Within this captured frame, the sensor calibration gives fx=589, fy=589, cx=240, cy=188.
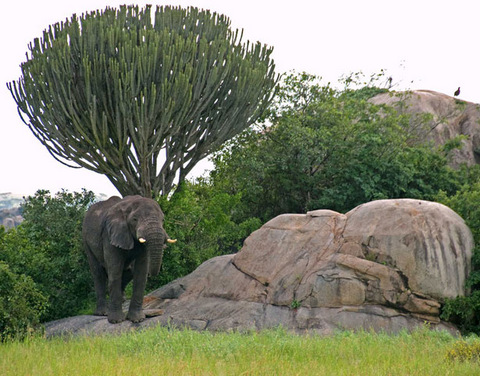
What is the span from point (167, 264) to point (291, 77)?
912 cm

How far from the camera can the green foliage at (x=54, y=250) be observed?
14.4 metres

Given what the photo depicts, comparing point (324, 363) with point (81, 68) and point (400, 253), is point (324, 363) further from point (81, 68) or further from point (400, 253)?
point (81, 68)

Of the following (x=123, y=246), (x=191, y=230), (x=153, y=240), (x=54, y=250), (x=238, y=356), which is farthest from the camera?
(x=191, y=230)

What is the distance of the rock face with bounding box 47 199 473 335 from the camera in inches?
459

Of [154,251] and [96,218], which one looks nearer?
[154,251]

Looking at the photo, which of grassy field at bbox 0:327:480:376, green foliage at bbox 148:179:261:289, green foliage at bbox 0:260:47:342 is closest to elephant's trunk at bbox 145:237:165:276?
grassy field at bbox 0:327:480:376

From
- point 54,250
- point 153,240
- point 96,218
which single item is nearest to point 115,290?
point 153,240

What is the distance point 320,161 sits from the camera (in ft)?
64.6

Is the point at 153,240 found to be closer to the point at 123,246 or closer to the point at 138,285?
the point at 123,246

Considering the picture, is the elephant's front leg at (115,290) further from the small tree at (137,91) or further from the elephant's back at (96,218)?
the small tree at (137,91)

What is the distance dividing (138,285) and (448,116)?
1891 centimetres

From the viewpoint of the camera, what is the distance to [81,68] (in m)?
16.2

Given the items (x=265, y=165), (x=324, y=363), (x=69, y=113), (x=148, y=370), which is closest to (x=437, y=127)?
(x=265, y=165)

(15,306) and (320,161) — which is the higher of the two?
(320,161)
